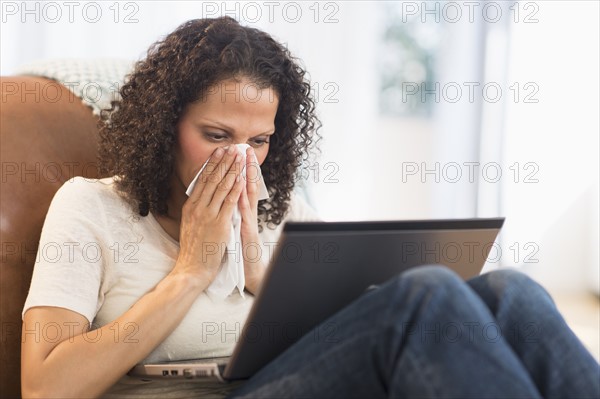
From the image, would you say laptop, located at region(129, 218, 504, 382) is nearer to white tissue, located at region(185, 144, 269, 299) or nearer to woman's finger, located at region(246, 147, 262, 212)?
white tissue, located at region(185, 144, 269, 299)

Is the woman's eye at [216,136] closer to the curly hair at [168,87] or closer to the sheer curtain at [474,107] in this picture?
the curly hair at [168,87]

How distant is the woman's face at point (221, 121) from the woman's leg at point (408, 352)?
44 cm

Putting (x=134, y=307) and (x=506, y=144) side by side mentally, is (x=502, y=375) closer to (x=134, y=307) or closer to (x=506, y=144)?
(x=134, y=307)

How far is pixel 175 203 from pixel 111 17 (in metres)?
1.51

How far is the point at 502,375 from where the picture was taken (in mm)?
1021

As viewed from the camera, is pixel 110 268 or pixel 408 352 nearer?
pixel 408 352

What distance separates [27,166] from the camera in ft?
4.87

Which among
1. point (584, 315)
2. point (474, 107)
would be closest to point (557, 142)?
point (474, 107)

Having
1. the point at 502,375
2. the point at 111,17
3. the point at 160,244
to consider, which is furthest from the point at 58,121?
the point at 111,17

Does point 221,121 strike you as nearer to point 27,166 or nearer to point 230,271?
point 230,271

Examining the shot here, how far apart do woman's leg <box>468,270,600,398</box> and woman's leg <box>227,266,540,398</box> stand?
96mm

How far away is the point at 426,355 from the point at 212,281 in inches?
20.3

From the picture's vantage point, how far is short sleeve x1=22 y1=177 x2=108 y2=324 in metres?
1.25

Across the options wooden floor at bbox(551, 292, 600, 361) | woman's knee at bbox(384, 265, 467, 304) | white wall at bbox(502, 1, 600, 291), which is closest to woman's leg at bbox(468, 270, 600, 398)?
woman's knee at bbox(384, 265, 467, 304)
